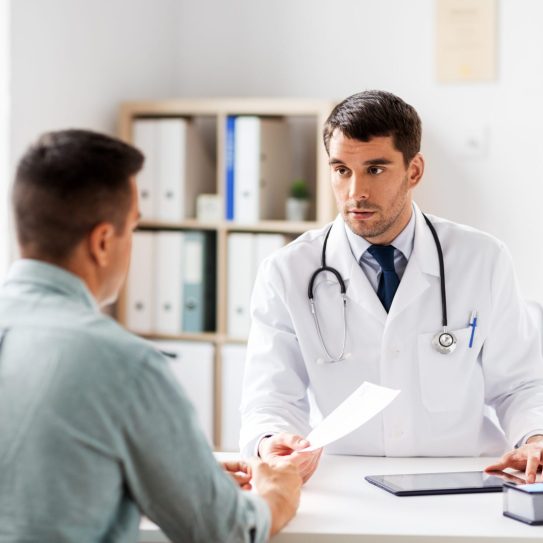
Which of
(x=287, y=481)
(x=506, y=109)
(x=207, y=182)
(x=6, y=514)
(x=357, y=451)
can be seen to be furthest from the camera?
(x=207, y=182)

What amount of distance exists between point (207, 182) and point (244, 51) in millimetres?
557

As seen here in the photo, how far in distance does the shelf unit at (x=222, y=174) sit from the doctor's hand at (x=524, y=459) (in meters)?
1.93

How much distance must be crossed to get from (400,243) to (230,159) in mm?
1605

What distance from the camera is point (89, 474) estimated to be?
45.3 inches

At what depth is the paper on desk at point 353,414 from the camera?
161 centimetres

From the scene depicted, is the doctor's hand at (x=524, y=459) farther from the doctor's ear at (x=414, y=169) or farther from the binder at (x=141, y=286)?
the binder at (x=141, y=286)

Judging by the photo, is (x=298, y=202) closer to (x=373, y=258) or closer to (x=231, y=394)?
(x=231, y=394)

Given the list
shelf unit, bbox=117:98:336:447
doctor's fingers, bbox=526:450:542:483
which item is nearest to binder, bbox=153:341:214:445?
shelf unit, bbox=117:98:336:447

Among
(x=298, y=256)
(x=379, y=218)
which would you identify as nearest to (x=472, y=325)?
(x=379, y=218)

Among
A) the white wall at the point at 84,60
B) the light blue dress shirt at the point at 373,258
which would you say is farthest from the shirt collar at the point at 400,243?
the white wall at the point at 84,60

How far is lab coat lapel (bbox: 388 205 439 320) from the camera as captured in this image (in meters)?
2.03

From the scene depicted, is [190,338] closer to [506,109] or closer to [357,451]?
[506,109]

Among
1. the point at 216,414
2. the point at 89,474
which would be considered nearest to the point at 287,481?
the point at 89,474

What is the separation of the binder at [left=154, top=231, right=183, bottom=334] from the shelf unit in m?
0.05
